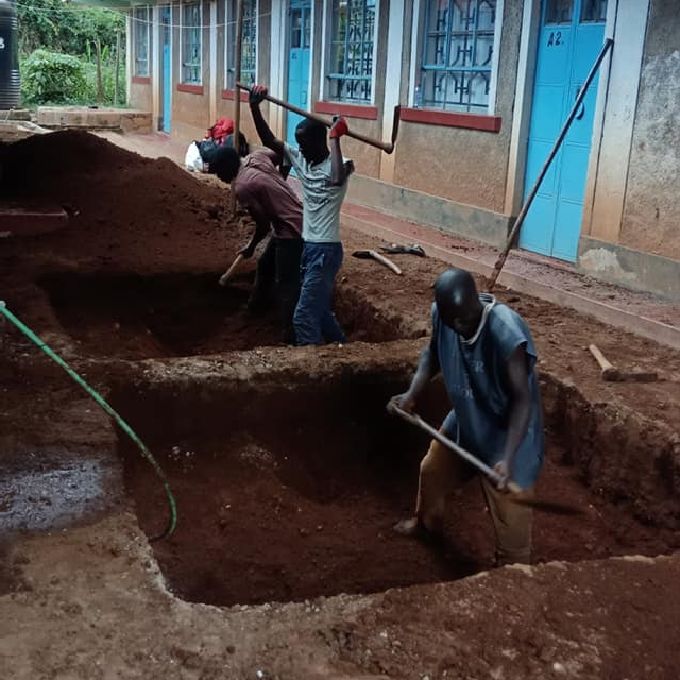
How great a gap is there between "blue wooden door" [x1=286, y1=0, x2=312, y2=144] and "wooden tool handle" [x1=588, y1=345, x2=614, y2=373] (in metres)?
8.99

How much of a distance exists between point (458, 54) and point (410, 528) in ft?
23.0

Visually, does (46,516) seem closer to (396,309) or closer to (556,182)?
(396,309)

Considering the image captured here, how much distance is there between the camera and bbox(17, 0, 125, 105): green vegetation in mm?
26844

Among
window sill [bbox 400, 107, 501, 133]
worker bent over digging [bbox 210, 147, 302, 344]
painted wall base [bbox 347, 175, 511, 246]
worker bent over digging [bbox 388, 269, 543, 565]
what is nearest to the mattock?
worker bent over digging [bbox 388, 269, 543, 565]

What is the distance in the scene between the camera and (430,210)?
10594mm

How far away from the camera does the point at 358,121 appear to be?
12078 millimetres

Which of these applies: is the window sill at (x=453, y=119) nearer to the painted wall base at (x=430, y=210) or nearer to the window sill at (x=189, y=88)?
the painted wall base at (x=430, y=210)

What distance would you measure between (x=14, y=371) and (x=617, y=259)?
523cm

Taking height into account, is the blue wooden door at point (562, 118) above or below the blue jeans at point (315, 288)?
above

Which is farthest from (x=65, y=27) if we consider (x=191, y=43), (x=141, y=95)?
(x=191, y=43)

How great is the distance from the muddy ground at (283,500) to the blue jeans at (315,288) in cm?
51

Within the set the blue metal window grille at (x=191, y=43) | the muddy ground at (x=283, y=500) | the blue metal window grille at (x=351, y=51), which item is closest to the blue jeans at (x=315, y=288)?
the muddy ground at (x=283, y=500)

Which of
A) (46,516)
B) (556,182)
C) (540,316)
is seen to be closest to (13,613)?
(46,516)

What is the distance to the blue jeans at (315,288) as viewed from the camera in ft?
20.0
